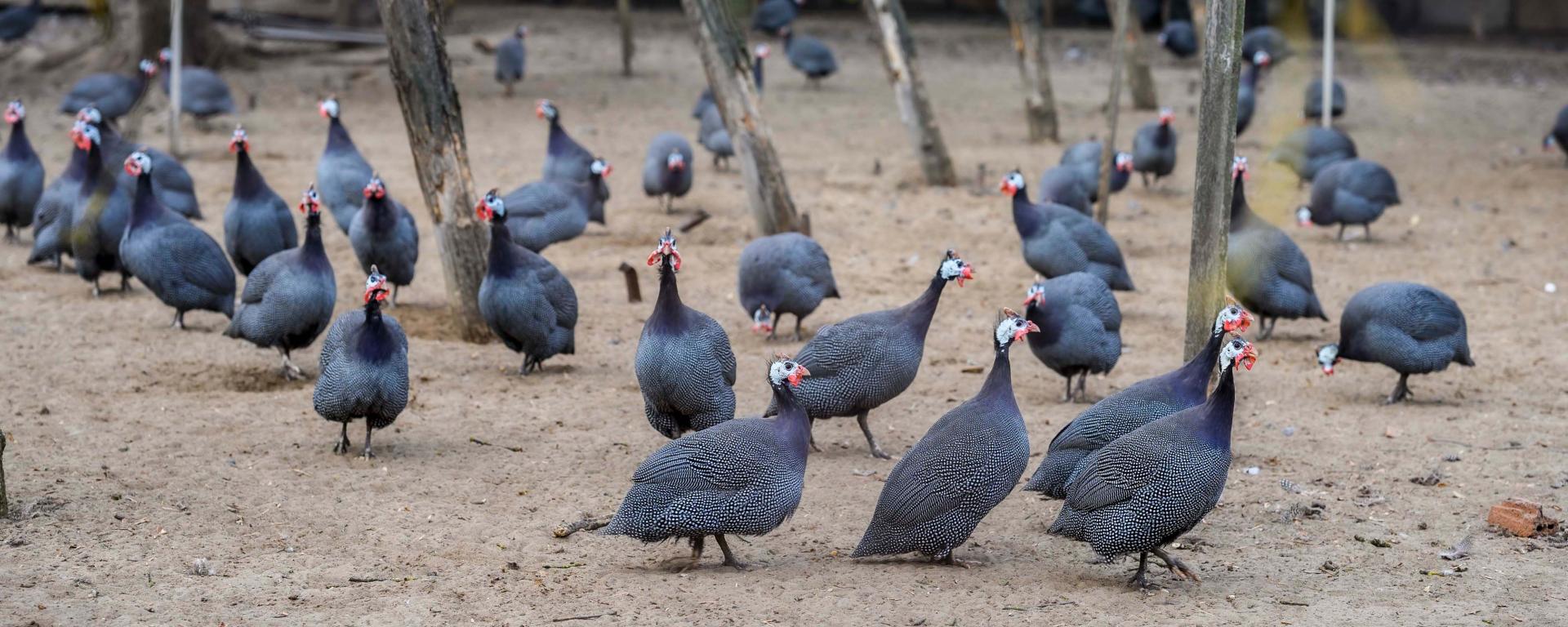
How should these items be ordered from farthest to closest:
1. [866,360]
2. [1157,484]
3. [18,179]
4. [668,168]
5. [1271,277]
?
[668,168]
[18,179]
[1271,277]
[866,360]
[1157,484]

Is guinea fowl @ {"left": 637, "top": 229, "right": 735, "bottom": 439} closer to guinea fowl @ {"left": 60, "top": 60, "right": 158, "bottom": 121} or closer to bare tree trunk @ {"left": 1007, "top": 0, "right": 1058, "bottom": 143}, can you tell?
bare tree trunk @ {"left": 1007, "top": 0, "right": 1058, "bottom": 143}

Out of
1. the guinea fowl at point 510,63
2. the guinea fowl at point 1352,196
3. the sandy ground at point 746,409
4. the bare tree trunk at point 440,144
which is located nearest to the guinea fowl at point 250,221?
the sandy ground at point 746,409

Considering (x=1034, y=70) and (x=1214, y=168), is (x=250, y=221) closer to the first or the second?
(x=1214, y=168)

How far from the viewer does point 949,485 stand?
5.19 meters

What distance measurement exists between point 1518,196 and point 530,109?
30.9 ft

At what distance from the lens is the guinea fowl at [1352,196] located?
10.8 meters

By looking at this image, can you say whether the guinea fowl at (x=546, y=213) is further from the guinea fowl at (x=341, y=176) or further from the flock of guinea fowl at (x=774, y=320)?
the guinea fowl at (x=341, y=176)

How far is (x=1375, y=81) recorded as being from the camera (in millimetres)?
18609

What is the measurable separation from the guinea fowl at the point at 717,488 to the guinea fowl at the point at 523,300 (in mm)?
2493

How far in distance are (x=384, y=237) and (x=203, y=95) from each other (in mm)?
6751

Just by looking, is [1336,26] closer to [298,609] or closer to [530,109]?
[530,109]

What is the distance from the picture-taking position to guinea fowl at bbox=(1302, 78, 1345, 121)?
49.9ft

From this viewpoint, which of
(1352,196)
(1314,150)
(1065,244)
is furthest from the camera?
(1314,150)

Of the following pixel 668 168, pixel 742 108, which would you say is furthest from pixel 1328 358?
pixel 668 168
